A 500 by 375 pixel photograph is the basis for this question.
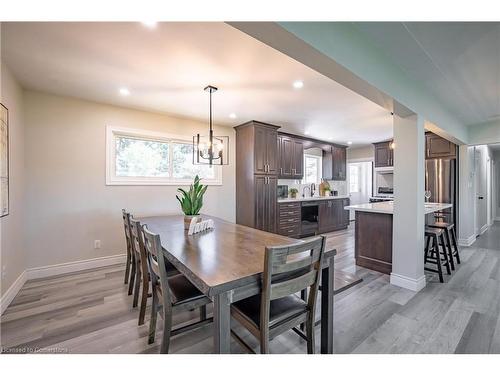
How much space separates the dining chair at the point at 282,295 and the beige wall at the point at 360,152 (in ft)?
21.4

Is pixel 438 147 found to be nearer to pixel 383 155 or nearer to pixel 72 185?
pixel 383 155

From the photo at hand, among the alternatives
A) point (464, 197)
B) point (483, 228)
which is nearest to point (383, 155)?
point (464, 197)

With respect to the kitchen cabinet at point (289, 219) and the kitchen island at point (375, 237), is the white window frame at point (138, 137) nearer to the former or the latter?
the kitchen cabinet at point (289, 219)

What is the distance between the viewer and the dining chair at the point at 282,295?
3.85ft

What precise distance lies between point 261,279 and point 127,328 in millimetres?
1482

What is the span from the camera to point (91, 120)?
3305 mm

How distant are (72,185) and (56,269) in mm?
1149

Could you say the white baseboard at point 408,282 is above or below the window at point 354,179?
below

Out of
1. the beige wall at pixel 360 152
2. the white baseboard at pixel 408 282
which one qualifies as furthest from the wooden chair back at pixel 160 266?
the beige wall at pixel 360 152

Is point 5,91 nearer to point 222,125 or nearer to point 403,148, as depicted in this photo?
point 222,125

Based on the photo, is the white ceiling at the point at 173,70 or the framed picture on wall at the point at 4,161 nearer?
the white ceiling at the point at 173,70
